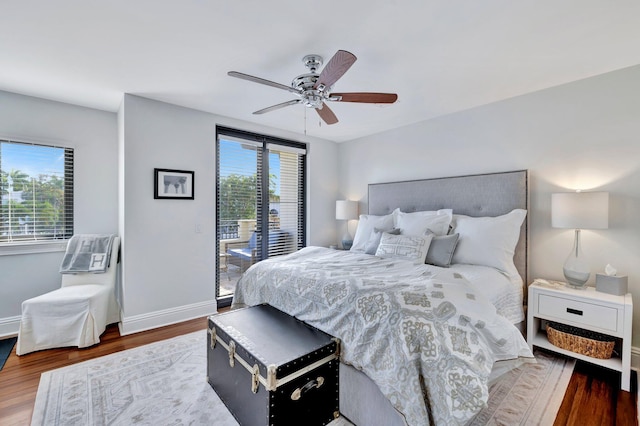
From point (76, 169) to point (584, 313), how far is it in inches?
206

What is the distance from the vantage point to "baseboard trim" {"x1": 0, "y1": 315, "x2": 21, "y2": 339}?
9.64 feet

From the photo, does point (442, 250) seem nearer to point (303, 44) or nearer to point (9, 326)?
point (303, 44)

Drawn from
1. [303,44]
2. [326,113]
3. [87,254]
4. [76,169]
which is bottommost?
[87,254]

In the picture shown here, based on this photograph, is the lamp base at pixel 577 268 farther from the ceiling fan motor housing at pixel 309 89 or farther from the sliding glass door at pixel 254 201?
the sliding glass door at pixel 254 201

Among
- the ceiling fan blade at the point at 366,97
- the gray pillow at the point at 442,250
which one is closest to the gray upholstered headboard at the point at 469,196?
the gray pillow at the point at 442,250

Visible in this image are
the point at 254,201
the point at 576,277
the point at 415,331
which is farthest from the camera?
the point at 254,201

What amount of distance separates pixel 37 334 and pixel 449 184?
4.51m

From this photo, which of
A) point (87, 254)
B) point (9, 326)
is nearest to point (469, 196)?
point (87, 254)

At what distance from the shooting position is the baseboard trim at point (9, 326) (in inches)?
116

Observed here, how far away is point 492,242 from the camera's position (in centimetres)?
267

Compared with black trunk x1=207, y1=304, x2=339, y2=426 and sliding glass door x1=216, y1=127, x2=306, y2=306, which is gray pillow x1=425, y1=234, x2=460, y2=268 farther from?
sliding glass door x1=216, y1=127, x2=306, y2=306

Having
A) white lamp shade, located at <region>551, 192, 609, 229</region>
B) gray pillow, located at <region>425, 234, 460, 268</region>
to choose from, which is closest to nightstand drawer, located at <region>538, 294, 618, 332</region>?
white lamp shade, located at <region>551, 192, 609, 229</region>

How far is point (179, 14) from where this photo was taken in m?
1.76

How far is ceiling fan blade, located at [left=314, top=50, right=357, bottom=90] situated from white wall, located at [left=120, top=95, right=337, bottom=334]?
2.09 meters
